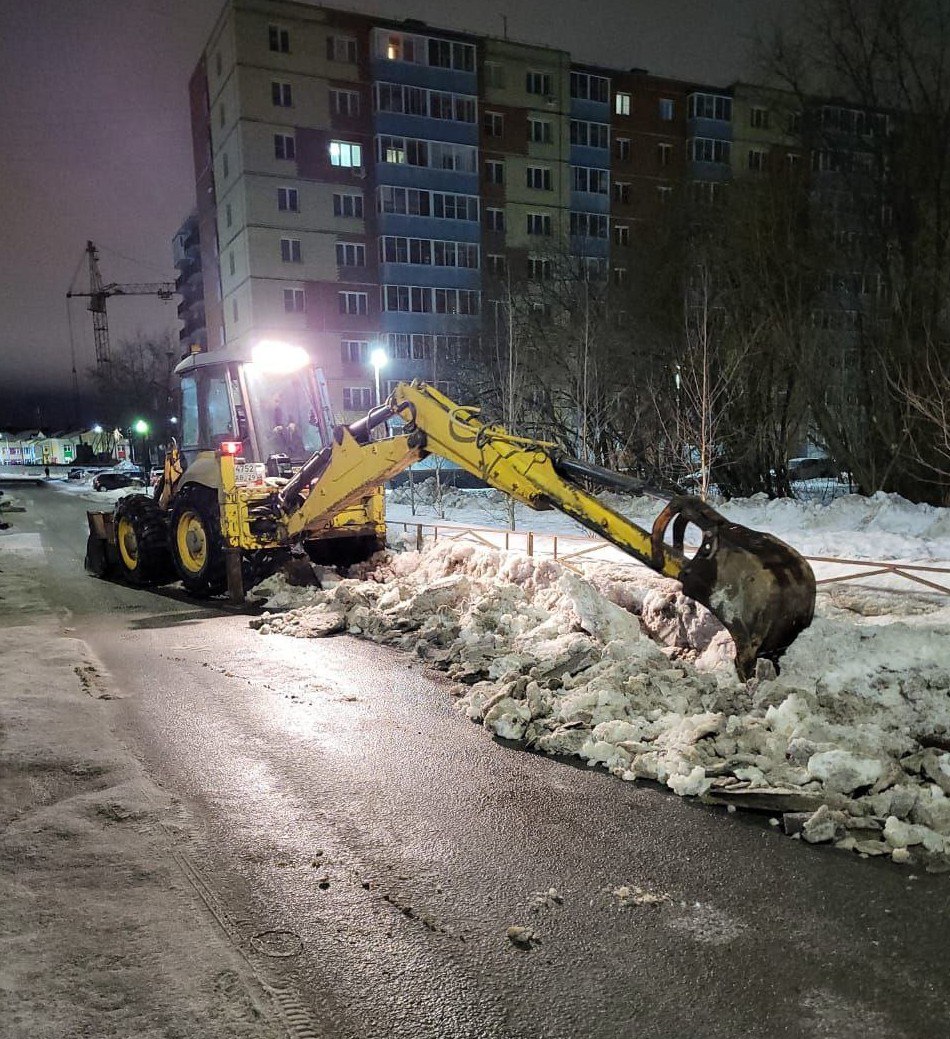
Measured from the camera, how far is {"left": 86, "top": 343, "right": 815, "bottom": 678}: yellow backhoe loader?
232 inches

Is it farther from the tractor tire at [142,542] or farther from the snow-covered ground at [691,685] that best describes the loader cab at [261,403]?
the snow-covered ground at [691,685]

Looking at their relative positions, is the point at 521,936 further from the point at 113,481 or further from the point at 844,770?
the point at 113,481

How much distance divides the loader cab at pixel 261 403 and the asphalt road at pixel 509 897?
5.89 metres

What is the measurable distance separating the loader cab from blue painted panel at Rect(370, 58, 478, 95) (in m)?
34.2

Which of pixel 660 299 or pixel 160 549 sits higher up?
pixel 660 299

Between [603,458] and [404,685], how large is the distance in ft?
61.7

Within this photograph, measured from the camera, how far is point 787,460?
21.1m

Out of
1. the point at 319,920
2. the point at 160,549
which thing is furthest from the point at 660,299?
the point at 319,920

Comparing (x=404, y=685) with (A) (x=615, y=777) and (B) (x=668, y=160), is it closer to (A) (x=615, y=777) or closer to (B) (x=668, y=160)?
(A) (x=615, y=777)

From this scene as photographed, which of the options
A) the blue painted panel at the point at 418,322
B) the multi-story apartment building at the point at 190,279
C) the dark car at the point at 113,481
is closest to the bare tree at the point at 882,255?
the blue painted panel at the point at 418,322

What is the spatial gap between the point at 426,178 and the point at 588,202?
34.0 feet

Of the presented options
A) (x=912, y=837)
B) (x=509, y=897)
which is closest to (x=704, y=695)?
(x=912, y=837)

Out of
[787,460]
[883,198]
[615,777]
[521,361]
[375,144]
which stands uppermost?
[375,144]

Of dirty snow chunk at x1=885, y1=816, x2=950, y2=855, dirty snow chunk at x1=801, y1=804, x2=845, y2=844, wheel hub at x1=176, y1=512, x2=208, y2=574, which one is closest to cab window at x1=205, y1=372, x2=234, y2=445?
wheel hub at x1=176, y1=512, x2=208, y2=574
